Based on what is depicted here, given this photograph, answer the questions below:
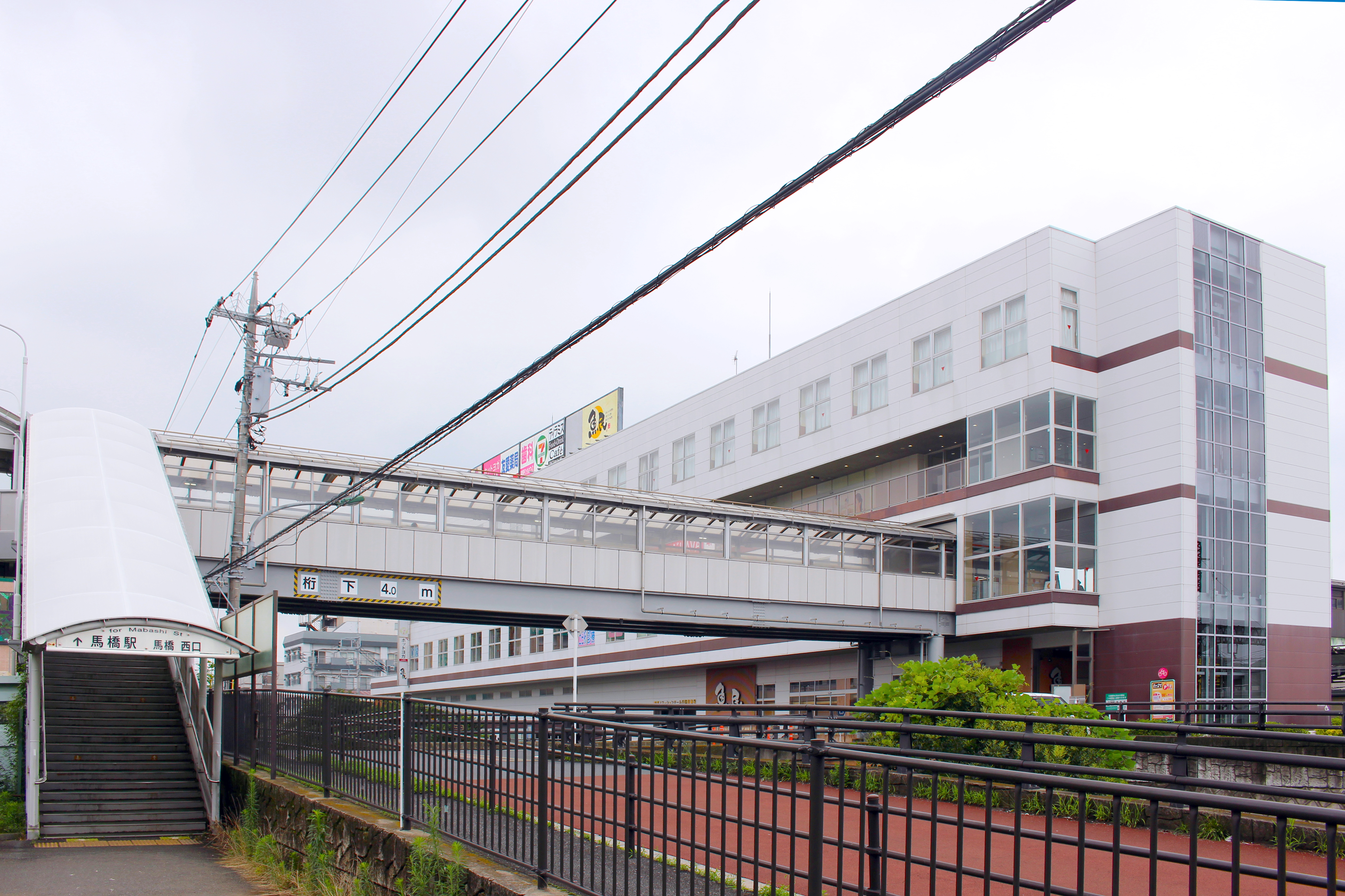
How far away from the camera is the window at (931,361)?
1478 inches

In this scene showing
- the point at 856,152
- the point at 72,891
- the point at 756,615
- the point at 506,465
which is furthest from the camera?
the point at 506,465

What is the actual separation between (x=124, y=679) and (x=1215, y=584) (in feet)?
96.0

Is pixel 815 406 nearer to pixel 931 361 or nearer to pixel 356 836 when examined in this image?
pixel 931 361

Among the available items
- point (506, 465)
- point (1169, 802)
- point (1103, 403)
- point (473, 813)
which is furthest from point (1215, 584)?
point (506, 465)

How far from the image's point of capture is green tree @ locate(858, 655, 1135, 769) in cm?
1351

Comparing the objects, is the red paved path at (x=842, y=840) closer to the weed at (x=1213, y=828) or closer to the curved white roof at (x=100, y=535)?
the weed at (x=1213, y=828)

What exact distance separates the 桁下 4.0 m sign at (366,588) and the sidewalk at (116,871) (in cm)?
1469

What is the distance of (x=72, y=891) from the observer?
417 inches

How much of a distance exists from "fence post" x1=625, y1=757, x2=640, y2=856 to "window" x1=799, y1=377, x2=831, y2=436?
36.7 meters

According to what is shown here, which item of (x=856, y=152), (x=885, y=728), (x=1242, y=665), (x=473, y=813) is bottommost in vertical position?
(x=1242, y=665)

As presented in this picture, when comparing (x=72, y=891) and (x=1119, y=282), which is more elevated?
(x=1119, y=282)

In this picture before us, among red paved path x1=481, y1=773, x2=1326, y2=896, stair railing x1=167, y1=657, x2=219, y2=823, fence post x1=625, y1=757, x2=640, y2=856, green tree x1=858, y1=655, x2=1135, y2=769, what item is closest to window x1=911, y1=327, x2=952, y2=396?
green tree x1=858, y1=655, x2=1135, y2=769

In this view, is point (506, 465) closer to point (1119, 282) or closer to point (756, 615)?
point (756, 615)

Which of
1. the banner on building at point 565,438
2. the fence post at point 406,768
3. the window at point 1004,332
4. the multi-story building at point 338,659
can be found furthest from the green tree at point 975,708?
the multi-story building at point 338,659
